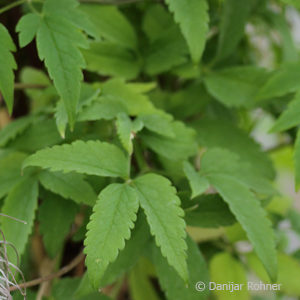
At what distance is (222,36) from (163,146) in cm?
19

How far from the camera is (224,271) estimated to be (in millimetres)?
548

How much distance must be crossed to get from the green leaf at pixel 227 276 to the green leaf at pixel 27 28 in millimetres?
348

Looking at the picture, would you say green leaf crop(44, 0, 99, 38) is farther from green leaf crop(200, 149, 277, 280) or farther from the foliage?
green leaf crop(200, 149, 277, 280)

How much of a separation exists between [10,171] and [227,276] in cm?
29

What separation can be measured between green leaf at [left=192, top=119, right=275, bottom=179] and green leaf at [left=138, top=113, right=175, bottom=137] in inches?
4.9

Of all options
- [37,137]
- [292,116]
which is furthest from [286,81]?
[37,137]

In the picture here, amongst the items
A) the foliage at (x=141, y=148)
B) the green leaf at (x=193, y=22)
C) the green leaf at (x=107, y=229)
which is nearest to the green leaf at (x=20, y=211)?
the foliage at (x=141, y=148)

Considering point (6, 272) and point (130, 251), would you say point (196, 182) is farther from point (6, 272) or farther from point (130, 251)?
point (6, 272)

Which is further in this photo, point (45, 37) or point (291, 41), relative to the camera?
point (291, 41)

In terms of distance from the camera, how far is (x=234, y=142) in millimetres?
578

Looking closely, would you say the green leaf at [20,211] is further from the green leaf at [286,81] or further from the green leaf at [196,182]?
the green leaf at [286,81]

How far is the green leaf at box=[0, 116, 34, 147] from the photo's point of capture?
50 cm

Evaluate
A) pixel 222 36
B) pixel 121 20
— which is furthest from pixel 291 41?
pixel 121 20

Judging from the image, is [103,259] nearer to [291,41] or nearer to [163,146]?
[163,146]
